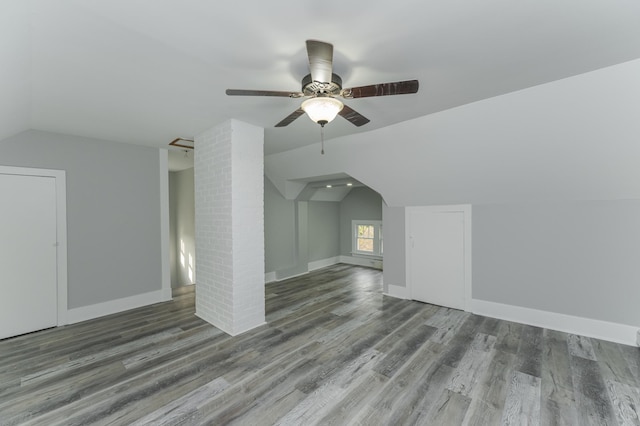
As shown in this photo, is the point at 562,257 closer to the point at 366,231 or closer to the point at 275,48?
the point at 275,48

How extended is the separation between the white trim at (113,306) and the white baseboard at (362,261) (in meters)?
4.55

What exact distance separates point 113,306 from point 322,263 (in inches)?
174

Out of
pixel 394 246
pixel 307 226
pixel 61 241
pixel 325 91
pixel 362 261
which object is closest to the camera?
pixel 325 91

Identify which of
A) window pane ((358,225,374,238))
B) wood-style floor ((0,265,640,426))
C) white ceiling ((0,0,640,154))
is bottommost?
wood-style floor ((0,265,640,426))

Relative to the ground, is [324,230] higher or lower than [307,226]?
lower

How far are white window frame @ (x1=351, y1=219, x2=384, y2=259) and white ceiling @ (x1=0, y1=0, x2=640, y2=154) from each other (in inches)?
177

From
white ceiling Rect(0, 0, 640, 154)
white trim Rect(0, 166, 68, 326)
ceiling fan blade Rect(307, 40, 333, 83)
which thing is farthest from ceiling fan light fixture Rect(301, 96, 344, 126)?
white trim Rect(0, 166, 68, 326)

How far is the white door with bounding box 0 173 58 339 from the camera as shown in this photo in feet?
10.3

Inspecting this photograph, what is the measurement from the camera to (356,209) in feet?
24.4

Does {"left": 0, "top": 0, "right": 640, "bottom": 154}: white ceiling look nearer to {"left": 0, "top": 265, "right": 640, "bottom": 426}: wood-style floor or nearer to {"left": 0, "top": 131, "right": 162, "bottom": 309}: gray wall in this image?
{"left": 0, "top": 131, "right": 162, "bottom": 309}: gray wall

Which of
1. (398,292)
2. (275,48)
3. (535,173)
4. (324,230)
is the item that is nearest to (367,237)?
(324,230)

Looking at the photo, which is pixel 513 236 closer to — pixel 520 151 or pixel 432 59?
pixel 520 151

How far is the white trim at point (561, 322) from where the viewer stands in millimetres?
2881

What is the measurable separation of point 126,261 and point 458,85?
4.80 metres
